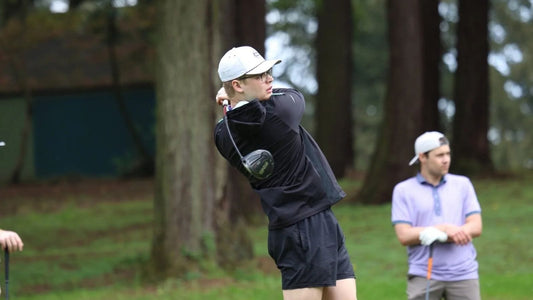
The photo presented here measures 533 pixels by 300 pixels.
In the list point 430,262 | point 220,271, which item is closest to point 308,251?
point 430,262

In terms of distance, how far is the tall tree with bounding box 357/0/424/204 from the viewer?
20.8 meters

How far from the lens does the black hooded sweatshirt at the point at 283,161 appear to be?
6.07 m

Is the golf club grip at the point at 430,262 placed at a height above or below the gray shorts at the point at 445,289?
above

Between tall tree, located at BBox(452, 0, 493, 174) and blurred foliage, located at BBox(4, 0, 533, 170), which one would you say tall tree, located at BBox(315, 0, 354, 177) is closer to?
tall tree, located at BBox(452, 0, 493, 174)

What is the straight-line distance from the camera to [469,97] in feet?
85.8

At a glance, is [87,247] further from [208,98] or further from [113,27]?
[113,27]

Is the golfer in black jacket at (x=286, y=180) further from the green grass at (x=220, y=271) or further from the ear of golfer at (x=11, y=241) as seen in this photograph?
the green grass at (x=220, y=271)

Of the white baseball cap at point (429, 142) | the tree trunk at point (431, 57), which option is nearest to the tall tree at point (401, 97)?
the tree trunk at point (431, 57)

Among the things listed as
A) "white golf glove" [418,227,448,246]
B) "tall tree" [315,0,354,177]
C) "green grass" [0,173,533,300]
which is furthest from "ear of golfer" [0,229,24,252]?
"tall tree" [315,0,354,177]

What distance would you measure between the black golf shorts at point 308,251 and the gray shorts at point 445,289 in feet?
5.33

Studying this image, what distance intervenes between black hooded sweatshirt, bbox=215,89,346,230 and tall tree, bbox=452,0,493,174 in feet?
66.0

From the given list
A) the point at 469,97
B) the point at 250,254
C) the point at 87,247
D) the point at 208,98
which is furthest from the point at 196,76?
the point at 469,97

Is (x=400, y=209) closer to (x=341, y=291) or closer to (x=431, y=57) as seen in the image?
(x=341, y=291)

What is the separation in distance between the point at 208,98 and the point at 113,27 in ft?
67.0
